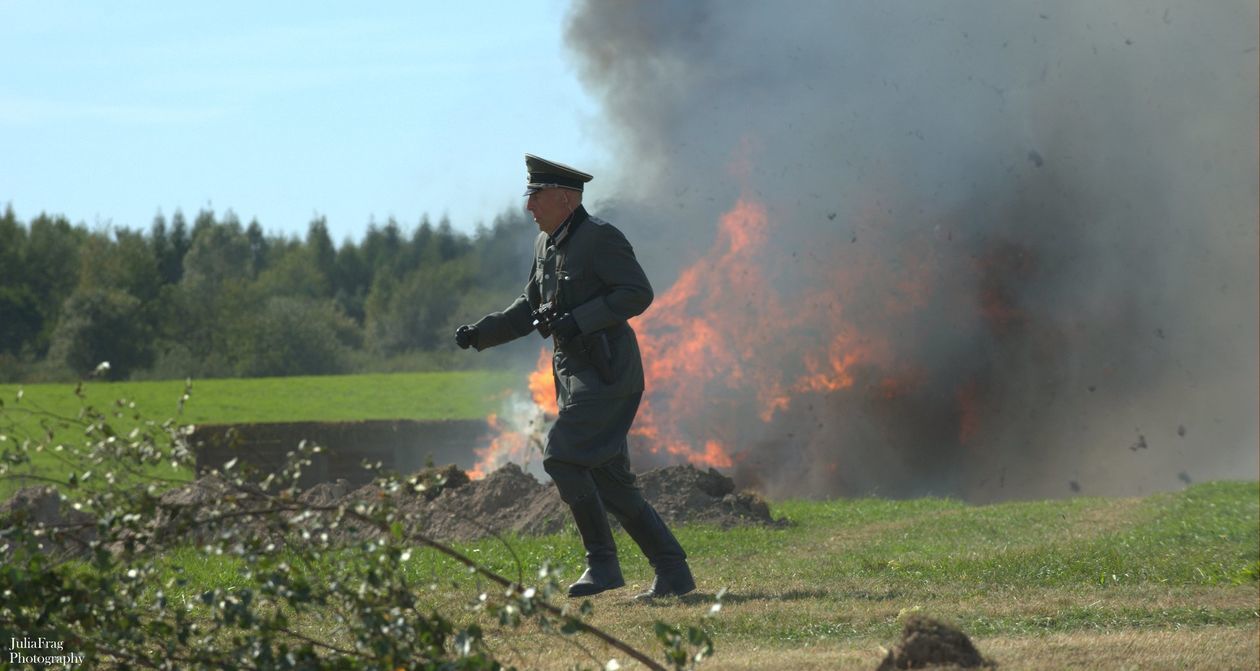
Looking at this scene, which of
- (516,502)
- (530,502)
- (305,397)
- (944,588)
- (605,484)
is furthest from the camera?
(305,397)

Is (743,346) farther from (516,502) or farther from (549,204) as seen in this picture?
(549,204)

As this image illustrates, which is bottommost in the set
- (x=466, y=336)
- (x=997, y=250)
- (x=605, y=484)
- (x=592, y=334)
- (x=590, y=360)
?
(x=605, y=484)

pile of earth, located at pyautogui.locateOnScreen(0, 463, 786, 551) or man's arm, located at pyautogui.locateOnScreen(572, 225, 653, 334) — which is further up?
man's arm, located at pyautogui.locateOnScreen(572, 225, 653, 334)

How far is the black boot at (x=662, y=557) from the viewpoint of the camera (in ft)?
27.4

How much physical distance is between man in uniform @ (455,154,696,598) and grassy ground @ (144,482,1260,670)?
0.34m

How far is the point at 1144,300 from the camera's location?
2275 centimetres

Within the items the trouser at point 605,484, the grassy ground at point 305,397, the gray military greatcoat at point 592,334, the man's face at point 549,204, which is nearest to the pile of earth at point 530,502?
the trouser at point 605,484

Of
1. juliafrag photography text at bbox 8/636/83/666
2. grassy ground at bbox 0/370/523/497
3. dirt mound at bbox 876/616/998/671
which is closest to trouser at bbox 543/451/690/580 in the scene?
dirt mound at bbox 876/616/998/671

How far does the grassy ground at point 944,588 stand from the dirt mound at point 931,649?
0.25m

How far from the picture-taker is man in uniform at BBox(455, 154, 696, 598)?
8.12 m

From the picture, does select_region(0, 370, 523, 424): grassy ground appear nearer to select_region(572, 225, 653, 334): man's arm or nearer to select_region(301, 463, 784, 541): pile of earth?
select_region(301, 463, 784, 541): pile of earth

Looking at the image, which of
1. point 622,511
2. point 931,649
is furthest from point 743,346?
point 931,649

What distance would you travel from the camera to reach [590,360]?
820cm

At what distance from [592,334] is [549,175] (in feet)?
3.16
